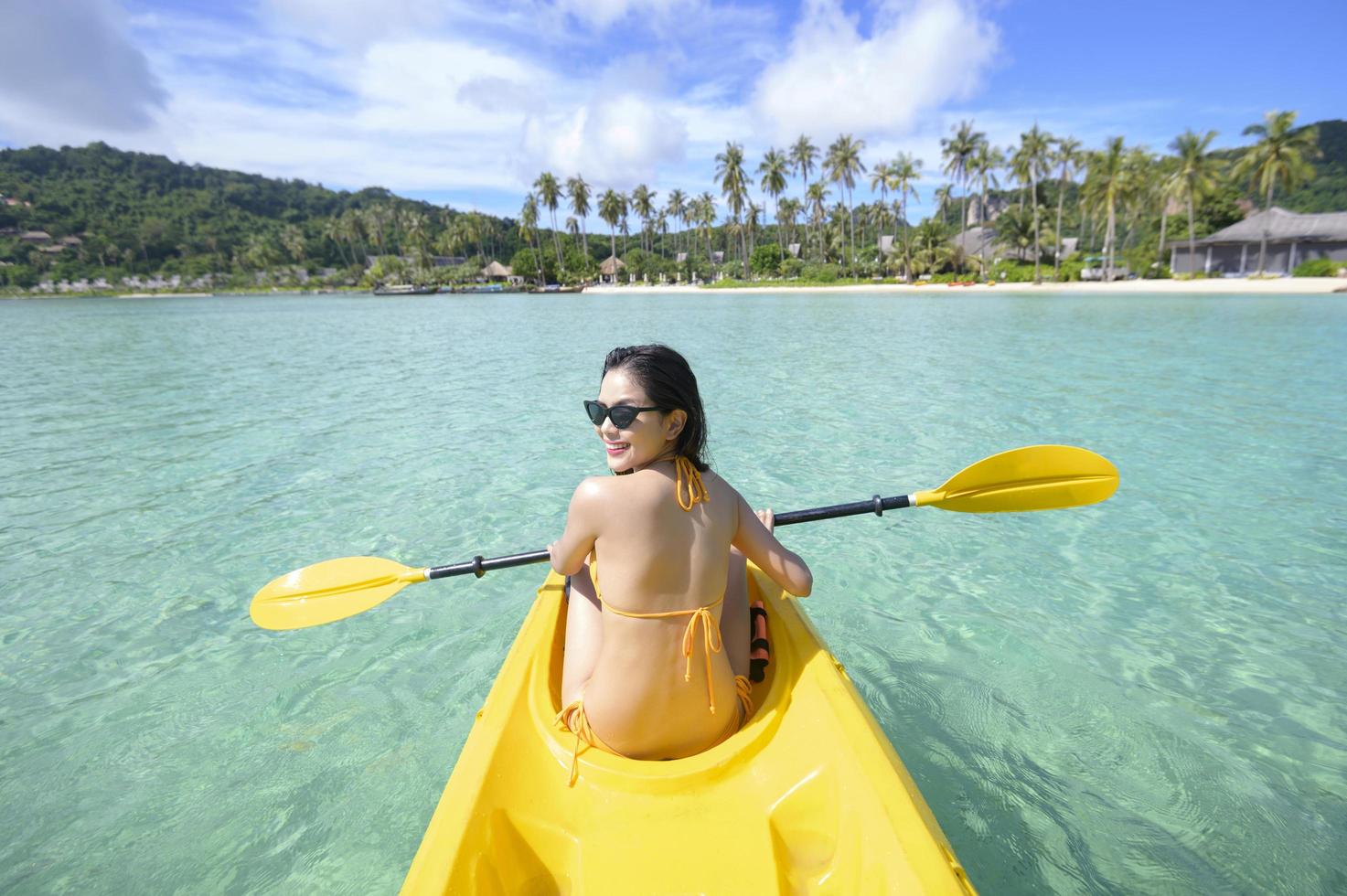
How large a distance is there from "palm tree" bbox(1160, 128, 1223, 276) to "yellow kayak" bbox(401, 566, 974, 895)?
49.0 metres

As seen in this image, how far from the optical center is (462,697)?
3.28 meters

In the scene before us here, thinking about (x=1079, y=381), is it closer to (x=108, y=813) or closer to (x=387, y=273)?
(x=108, y=813)

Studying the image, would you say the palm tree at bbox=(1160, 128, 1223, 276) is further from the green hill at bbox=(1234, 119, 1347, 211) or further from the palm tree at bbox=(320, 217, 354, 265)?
the palm tree at bbox=(320, 217, 354, 265)

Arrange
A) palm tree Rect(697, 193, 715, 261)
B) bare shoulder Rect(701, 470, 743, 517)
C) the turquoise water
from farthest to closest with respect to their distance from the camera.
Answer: palm tree Rect(697, 193, 715, 261)
the turquoise water
bare shoulder Rect(701, 470, 743, 517)

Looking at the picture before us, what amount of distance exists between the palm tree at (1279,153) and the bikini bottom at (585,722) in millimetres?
49832

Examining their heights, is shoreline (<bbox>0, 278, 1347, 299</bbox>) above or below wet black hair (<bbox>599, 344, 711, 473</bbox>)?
above

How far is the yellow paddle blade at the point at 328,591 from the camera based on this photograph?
10.4 ft

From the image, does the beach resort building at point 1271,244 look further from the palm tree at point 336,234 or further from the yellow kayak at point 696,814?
the palm tree at point 336,234

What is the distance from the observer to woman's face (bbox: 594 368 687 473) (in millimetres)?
1694

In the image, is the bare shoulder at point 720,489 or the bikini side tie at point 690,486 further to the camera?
the bare shoulder at point 720,489

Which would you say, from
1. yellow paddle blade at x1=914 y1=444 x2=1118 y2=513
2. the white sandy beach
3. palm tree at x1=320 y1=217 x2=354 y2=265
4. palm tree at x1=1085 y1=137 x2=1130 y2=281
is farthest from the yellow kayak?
palm tree at x1=320 y1=217 x2=354 y2=265

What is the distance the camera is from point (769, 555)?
193 cm

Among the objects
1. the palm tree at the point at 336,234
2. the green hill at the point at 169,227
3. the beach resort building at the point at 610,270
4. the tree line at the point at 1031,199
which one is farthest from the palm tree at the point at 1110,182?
the palm tree at the point at 336,234

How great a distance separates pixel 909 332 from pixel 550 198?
67.4 meters
